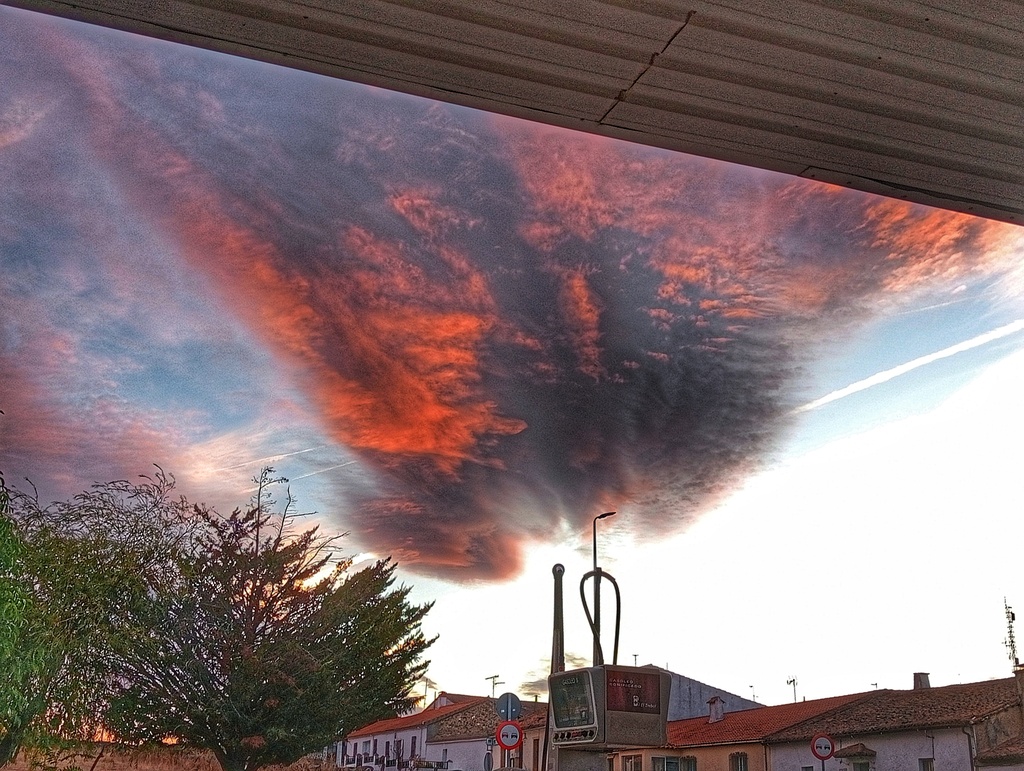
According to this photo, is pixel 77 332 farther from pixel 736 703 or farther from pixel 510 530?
pixel 736 703

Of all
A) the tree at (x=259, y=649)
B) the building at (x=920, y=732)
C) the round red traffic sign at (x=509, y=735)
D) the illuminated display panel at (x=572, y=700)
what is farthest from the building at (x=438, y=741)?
the illuminated display panel at (x=572, y=700)

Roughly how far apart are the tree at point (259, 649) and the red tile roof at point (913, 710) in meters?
11.0

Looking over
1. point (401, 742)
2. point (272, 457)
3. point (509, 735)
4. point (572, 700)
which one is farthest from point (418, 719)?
point (572, 700)

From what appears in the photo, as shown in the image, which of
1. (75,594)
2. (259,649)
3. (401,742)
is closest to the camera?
(75,594)

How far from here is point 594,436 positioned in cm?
2084

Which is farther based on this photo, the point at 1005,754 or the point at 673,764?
the point at 673,764

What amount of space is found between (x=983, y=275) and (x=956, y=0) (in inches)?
530

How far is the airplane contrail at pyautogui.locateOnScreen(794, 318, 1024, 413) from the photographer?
1426cm

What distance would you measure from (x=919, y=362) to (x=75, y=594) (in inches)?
583

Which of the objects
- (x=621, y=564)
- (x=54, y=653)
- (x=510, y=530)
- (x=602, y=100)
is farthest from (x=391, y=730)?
(x=602, y=100)

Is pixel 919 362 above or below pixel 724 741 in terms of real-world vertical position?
above

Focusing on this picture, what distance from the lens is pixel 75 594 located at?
54.1 ft

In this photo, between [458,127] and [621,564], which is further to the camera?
[621,564]

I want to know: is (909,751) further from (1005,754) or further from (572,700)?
(572,700)
